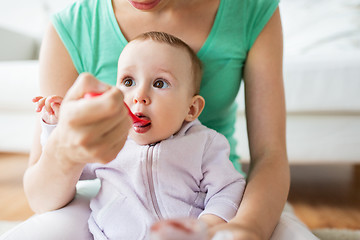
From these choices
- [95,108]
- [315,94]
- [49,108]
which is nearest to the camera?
[95,108]

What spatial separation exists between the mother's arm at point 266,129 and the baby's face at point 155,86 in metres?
0.16

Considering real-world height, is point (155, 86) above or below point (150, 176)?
above

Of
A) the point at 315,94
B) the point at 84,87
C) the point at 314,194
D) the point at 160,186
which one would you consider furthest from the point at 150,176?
the point at 314,194

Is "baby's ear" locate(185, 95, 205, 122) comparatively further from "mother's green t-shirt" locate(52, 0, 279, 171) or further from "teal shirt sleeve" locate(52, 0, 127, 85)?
"teal shirt sleeve" locate(52, 0, 127, 85)

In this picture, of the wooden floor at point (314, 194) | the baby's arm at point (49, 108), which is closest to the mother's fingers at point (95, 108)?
the baby's arm at point (49, 108)

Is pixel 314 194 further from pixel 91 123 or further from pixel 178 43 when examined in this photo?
pixel 91 123

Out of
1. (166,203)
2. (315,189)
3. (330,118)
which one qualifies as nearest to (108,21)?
(166,203)

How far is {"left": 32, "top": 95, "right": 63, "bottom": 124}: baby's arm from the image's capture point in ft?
1.94

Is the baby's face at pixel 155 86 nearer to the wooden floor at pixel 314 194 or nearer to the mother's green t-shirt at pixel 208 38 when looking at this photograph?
the mother's green t-shirt at pixel 208 38

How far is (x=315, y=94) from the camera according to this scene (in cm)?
137

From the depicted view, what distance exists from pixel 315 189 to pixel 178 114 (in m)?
1.24

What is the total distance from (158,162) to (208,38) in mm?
303

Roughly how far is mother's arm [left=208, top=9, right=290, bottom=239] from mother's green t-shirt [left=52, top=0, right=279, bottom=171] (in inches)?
1.2

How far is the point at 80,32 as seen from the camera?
0.81 meters
